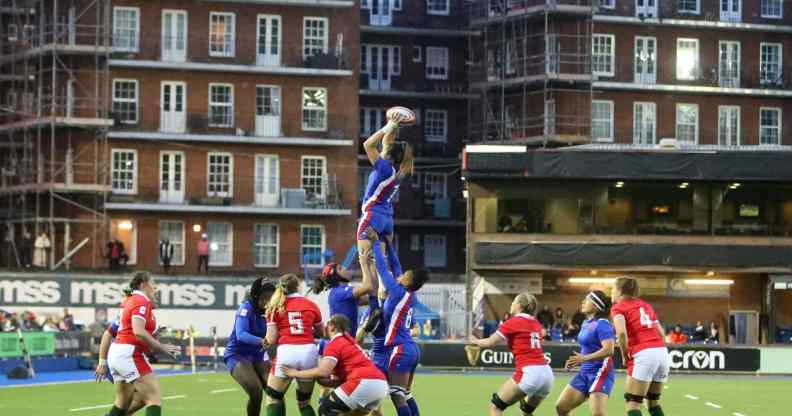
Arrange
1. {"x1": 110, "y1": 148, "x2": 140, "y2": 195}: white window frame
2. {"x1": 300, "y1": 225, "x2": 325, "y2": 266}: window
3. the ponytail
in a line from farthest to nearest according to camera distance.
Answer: {"x1": 300, "y1": 225, "x2": 325, "y2": 266}: window
{"x1": 110, "y1": 148, "x2": 140, "y2": 195}: white window frame
the ponytail

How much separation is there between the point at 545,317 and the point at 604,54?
27.2 metres

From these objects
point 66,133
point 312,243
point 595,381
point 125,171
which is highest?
point 66,133

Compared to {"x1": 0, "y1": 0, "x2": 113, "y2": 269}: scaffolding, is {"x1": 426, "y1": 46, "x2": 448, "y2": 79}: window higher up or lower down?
higher up

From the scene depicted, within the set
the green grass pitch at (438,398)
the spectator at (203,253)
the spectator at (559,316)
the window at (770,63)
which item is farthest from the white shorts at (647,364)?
the window at (770,63)

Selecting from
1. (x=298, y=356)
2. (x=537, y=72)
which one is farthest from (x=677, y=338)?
(x=298, y=356)

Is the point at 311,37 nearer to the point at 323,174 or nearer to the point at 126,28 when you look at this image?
the point at 323,174

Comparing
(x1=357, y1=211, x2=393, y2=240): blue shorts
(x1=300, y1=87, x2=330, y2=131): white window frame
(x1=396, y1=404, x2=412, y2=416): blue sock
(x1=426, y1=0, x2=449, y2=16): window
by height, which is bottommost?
(x1=396, y1=404, x2=412, y2=416): blue sock

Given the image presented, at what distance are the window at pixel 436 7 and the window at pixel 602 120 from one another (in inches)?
480

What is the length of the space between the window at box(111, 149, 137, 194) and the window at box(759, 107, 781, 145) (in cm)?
3660

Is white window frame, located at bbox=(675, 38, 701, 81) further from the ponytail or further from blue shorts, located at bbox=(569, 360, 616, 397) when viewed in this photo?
the ponytail

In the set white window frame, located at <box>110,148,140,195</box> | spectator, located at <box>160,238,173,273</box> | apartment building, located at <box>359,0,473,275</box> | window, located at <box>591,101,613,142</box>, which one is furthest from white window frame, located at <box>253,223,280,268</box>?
window, located at <box>591,101,613,142</box>

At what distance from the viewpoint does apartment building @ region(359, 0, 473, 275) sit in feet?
336

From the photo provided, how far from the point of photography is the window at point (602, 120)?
321ft

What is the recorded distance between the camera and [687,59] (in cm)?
9900
